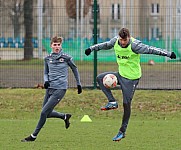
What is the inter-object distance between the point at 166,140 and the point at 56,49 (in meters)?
2.73

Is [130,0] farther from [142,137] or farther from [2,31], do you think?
[142,137]

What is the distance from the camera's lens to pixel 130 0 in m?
23.6

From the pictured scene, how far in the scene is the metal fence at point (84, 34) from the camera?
65.0ft

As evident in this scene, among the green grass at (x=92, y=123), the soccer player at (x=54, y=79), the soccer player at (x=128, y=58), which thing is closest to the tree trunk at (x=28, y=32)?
the green grass at (x=92, y=123)

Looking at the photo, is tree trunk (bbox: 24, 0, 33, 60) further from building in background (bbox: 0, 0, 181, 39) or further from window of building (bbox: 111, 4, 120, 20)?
window of building (bbox: 111, 4, 120, 20)

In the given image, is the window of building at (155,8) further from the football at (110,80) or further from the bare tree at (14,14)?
the football at (110,80)

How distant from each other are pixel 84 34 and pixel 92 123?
21.1 feet

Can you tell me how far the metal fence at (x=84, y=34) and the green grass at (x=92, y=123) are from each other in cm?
141

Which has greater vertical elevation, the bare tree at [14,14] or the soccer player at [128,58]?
the bare tree at [14,14]

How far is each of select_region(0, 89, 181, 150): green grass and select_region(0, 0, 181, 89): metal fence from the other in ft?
4.64

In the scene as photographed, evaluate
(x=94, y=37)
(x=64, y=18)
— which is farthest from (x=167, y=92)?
(x=64, y=18)

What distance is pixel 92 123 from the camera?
15023 mm

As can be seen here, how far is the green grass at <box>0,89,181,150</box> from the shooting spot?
1133 centimetres

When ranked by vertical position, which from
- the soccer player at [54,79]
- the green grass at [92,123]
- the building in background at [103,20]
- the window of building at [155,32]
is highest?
the building in background at [103,20]
